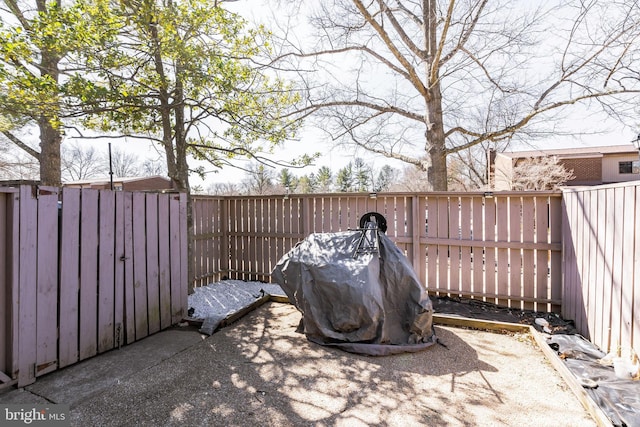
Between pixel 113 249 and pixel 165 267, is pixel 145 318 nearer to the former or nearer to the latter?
pixel 165 267

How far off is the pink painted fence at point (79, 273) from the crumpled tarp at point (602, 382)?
412 centimetres

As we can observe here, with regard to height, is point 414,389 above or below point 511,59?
below

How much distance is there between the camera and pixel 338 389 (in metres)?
2.37

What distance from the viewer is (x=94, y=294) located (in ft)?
9.31

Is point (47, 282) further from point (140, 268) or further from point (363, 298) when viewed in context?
point (363, 298)

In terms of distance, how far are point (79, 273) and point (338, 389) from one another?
8.37 feet

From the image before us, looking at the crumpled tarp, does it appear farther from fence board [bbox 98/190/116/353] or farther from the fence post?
fence board [bbox 98/190/116/353]

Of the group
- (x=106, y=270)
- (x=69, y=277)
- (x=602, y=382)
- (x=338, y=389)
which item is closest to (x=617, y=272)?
(x=602, y=382)

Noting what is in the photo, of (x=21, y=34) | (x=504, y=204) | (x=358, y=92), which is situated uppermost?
(x=358, y=92)

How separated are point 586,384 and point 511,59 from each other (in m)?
6.72

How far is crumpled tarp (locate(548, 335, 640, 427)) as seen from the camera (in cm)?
190

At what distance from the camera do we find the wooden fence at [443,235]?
400cm

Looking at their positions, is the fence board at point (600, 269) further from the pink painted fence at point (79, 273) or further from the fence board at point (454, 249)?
the pink painted fence at point (79, 273)

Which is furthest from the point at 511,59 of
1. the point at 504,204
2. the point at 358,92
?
the point at 504,204
